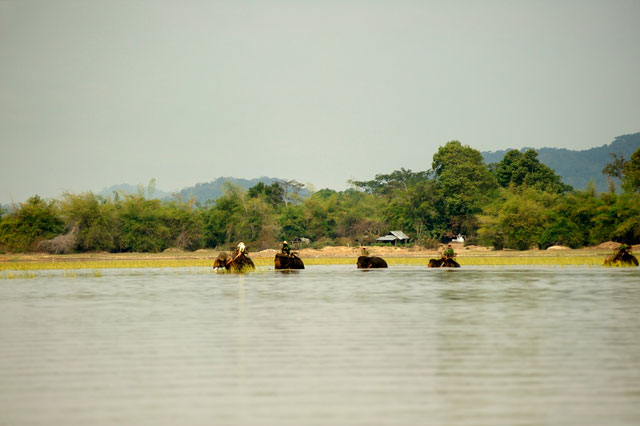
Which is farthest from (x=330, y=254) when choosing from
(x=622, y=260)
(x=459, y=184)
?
(x=622, y=260)

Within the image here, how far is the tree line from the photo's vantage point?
76562mm

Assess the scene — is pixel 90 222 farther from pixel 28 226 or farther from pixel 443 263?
pixel 443 263

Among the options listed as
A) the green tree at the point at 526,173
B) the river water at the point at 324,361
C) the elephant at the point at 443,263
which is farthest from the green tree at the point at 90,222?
the river water at the point at 324,361

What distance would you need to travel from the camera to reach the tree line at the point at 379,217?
251 ft

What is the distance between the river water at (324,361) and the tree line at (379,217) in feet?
187

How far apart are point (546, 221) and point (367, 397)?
74460 millimetres

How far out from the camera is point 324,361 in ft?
37.5

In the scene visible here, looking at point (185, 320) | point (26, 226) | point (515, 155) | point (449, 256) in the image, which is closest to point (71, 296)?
point (185, 320)

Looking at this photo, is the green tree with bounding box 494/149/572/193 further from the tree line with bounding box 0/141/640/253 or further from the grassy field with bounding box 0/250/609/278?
the grassy field with bounding box 0/250/609/278

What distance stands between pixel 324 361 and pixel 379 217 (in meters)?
103

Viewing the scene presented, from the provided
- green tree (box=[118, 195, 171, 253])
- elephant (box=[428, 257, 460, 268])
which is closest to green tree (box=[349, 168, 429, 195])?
green tree (box=[118, 195, 171, 253])

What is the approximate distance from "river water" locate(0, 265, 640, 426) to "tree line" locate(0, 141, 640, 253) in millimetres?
56950

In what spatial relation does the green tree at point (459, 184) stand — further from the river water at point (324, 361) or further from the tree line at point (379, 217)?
the river water at point (324, 361)

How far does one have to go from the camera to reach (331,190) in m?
170
